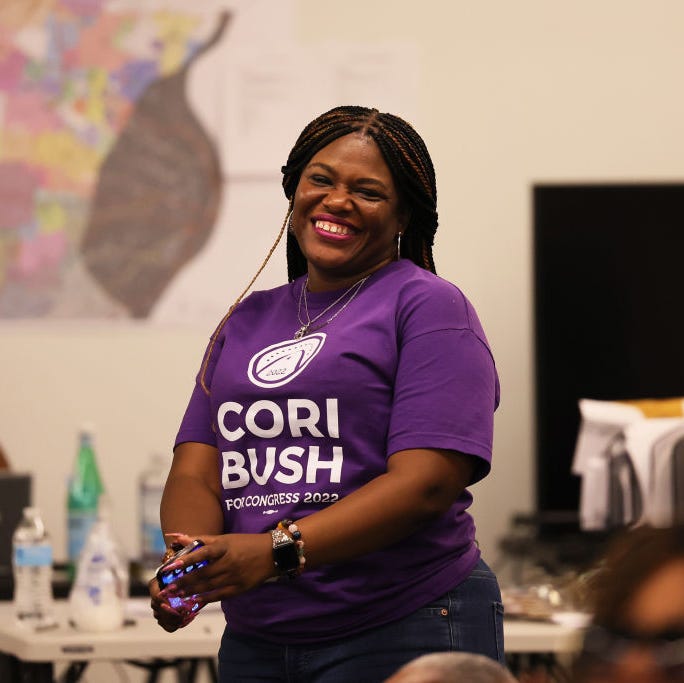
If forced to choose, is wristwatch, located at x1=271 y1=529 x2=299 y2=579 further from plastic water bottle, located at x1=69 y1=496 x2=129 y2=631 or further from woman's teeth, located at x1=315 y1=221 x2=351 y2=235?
plastic water bottle, located at x1=69 y1=496 x2=129 y2=631

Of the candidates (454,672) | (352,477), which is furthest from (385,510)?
(454,672)

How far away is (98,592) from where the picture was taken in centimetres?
266

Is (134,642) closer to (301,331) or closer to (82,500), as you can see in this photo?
(82,500)

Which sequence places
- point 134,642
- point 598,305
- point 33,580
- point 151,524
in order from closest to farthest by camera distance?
point 134,642, point 33,580, point 151,524, point 598,305

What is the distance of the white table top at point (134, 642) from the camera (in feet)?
8.38

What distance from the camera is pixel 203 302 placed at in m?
4.46

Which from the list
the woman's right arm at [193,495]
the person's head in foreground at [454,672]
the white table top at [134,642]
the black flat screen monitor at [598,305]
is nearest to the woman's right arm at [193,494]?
the woman's right arm at [193,495]

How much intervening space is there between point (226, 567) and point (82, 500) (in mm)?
2110

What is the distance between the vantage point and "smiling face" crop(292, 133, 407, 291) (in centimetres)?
165

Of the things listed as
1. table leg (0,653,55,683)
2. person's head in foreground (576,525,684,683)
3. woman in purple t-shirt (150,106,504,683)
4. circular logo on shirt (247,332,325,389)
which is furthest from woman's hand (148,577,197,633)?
table leg (0,653,55,683)

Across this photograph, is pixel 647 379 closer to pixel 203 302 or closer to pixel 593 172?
pixel 593 172

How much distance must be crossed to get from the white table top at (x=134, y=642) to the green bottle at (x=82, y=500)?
0.65m

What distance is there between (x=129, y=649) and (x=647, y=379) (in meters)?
2.28

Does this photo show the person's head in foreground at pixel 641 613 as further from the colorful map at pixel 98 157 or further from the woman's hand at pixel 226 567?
the colorful map at pixel 98 157
